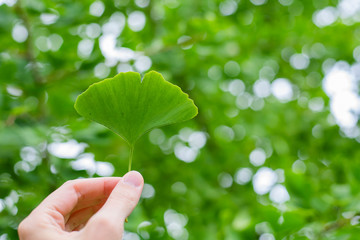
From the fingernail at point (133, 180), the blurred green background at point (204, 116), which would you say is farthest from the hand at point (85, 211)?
the blurred green background at point (204, 116)

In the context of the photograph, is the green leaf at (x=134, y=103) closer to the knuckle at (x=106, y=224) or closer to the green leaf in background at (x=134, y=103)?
the green leaf in background at (x=134, y=103)

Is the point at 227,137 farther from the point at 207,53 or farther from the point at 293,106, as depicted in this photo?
the point at 207,53

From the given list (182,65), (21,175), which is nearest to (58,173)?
(21,175)

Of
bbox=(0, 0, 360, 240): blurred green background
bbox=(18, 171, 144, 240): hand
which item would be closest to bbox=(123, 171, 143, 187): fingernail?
bbox=(18, 171, 144, 240): hand

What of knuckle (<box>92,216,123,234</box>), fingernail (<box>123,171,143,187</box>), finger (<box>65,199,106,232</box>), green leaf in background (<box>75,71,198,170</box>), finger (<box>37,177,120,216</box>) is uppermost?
→ green leaf in background (<box>75,71,198,170</box>)

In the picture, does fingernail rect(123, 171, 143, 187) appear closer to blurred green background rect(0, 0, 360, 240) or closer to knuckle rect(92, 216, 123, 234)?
knuckle rect(92, 216, 123, 234)

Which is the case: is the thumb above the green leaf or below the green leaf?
below

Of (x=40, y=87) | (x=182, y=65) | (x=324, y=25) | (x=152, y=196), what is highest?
(x=324, y=25)

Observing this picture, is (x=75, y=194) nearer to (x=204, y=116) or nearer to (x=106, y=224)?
(x=106, y=224)
